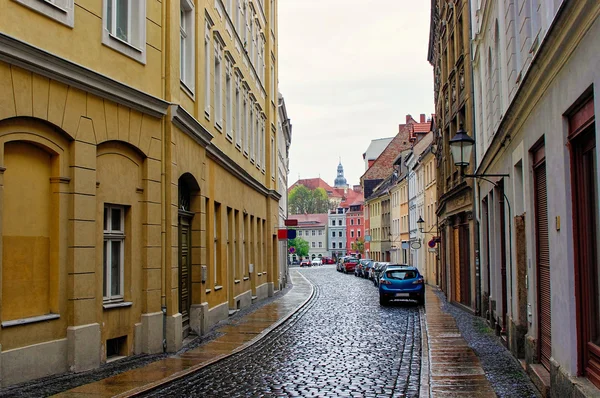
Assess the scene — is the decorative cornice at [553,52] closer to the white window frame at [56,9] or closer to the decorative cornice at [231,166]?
the white window frame at [56,9]

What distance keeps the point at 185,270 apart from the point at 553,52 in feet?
35.5

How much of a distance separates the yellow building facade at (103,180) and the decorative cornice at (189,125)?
4cm

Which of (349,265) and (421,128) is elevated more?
(421,128)

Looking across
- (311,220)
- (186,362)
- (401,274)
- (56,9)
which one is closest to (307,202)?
(311,220)

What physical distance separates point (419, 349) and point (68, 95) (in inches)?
335

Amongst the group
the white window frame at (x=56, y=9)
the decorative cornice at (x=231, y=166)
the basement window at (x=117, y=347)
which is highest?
the white window frame at (x=56, y=9)

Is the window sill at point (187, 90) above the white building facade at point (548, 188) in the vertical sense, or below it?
above

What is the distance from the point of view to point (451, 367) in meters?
11.5

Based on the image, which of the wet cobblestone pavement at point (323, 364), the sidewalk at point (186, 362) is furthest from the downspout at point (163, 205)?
the wet cobblestone pavement at point (323, 364)

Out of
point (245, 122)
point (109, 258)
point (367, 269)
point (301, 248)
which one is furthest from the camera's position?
point (301, 248)

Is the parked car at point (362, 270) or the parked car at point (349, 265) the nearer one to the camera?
the parked car at point (362, 270)

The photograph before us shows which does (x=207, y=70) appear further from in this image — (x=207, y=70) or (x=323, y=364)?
(x=323, y=364)

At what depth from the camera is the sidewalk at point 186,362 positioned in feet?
31.3

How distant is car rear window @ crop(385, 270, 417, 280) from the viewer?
2588 centimetres
